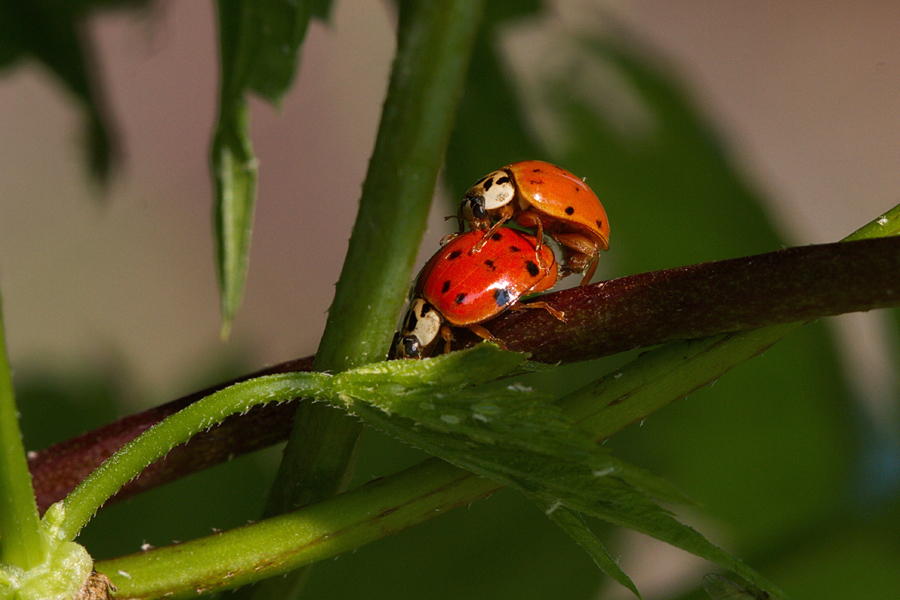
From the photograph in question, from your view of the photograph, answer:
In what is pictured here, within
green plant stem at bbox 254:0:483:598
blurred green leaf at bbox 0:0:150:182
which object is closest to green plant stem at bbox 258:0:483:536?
green plant stem at bbox 254:0:483:598

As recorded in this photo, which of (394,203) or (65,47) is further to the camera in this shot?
(65,47)

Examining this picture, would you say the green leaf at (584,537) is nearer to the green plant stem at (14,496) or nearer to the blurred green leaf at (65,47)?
the green plant stem at (14,496)

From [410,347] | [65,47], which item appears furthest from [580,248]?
[65,47]

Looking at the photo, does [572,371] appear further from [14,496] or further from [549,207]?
[14,496]

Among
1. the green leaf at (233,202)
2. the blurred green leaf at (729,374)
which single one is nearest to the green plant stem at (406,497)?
the green leaf at (233,202)

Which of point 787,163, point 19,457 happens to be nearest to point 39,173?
point 19,457

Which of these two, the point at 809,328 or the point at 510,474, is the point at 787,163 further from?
the point at 510,474
